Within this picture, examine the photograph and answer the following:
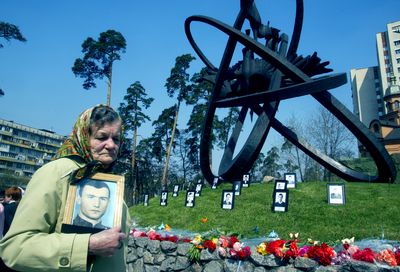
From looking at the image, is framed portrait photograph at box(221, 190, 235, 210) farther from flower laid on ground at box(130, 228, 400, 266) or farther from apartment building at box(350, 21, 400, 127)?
apartment building at box(350, 21, 400, 127)

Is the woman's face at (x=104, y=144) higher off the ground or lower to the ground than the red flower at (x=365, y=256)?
higher

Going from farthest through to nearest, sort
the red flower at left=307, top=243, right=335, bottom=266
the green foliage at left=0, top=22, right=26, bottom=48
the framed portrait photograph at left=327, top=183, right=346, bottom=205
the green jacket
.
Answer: the green foliage at left=0, top=22, right=26, bottom=48, the framed portrait photograph at left=327, top=183, right=346, bottom=205, the red flower at left=307, top=243, right=335, bottom=266, the green jacket

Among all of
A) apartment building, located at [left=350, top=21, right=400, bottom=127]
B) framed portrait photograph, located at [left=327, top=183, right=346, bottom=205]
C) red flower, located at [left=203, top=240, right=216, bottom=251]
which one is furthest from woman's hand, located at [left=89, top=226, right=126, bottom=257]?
apartment building, located at [left=350, top=21, right=400, bottom=127]

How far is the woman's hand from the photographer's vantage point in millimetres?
1484

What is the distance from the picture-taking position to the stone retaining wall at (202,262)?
491 centimetres

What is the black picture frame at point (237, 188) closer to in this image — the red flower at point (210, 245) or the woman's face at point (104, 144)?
the red flower at point (210, 245)

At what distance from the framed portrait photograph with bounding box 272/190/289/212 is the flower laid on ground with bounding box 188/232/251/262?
10.6 feet

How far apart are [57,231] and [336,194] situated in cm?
919

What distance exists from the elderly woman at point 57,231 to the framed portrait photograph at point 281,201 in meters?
8.17

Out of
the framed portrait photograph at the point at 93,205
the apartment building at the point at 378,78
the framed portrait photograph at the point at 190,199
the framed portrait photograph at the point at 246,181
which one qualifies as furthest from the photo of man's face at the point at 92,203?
the apartment building at the point at 378,78

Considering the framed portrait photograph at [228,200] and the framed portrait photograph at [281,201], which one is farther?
the framed portrait photograph at [228,200]

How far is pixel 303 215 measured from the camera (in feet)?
28.5

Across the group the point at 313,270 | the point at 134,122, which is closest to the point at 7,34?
the point at 134,122

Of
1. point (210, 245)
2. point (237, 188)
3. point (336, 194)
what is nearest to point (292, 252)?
point (210, 245)
